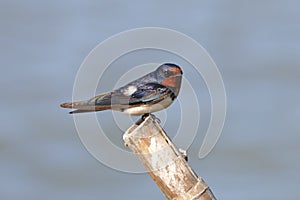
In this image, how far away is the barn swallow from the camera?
316 cm

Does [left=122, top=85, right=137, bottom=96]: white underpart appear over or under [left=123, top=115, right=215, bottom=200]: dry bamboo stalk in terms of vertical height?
over

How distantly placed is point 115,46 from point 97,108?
1.58m

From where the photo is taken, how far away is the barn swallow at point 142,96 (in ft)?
10.4

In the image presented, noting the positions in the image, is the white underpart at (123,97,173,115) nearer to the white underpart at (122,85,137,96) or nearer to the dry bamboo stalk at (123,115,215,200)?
the white underpart at (122,85,137,96)

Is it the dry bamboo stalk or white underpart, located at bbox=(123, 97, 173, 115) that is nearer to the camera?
the dry bamboo stalk

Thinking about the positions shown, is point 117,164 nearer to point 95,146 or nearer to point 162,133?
point 95,146

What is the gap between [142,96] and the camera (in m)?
3.27

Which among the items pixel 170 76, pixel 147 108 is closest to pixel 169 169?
pixel 147 108

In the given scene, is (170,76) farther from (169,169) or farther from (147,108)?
(169,169)

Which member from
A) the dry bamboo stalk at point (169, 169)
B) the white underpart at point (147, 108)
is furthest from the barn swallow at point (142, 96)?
the dry bamboo stalk at point (169, 169)

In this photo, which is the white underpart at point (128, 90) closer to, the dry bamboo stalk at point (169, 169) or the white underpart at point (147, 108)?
the white underpart at point (147, 108)

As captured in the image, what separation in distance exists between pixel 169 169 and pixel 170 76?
0.62 meters

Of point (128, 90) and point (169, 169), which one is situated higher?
point (128, 90)

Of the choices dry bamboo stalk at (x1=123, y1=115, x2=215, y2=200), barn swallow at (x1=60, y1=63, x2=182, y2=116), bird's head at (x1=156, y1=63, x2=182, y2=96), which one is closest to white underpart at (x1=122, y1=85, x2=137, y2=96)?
barn swallow at (x1=60, y1=63, x2=182, y2=116)
